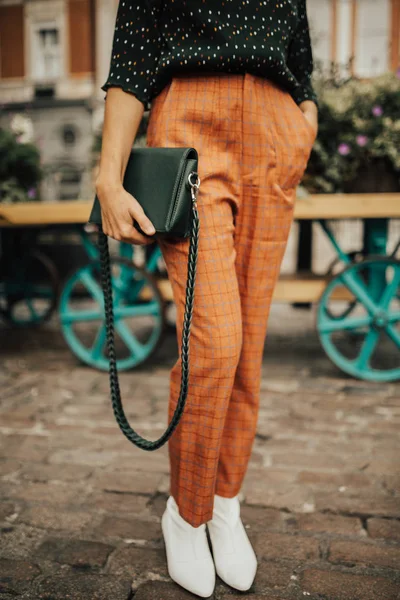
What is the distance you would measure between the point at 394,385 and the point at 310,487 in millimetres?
1395

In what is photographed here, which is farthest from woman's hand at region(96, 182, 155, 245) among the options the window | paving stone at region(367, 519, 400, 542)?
the window

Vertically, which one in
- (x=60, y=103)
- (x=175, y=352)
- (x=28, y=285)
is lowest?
(x=175, y=352)

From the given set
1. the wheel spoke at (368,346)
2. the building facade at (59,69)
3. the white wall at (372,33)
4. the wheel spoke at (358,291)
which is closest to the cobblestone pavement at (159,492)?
the wheel spoke at (368,346)

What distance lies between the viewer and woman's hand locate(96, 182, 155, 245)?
1311 millimetres

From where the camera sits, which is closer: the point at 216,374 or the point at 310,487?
the point at 216,374

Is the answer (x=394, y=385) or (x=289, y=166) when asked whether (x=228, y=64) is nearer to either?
(x=289, y=166)

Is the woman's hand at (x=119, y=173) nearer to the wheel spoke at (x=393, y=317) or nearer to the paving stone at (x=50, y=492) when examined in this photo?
the paving stone at (x=50, y=492)

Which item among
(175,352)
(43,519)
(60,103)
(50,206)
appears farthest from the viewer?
(60,103)

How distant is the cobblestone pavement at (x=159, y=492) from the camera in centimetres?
151

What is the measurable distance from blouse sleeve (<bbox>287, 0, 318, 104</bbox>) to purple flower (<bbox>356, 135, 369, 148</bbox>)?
77.4 inches

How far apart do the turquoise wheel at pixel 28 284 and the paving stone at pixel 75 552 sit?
3.14m

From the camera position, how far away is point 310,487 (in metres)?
2.02

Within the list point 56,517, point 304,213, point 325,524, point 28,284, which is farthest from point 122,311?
point 325,524

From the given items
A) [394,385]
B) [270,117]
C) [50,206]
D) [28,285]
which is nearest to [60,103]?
[28,285]
